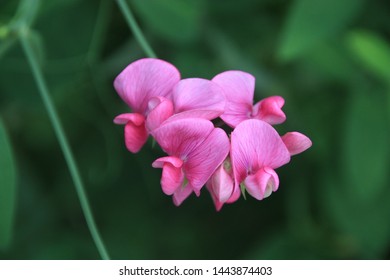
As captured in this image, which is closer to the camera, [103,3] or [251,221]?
[103,3]

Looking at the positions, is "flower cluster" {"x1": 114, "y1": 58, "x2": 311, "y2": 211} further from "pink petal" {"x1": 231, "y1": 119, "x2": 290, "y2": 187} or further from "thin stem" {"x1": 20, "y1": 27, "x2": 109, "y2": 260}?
"thin stem" {"x1": 20, "y1": 27, "x2": 109, "y2": 260}

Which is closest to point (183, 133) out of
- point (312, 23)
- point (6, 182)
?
point (6, 182)

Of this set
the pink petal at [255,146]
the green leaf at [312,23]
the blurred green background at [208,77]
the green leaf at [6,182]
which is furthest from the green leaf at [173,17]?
the pink petal at [255,146]

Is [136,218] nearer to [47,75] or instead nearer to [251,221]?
[251,221]

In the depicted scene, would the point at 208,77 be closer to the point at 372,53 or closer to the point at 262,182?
the point at 372,53

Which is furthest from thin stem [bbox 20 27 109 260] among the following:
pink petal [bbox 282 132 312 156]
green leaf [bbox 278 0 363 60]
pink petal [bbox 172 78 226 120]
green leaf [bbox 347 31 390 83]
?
green leaf [bbox 347 31 390 83]
